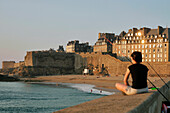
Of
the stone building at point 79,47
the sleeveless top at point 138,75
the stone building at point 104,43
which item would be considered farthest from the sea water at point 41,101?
the stone building at point 79,47

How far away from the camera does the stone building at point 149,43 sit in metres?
58.6

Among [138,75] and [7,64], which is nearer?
[138,75]

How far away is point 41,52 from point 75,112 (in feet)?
216

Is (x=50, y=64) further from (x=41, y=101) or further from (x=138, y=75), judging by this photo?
(x=138, y=75)

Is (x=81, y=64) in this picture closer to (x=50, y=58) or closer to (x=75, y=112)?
(x=50, y=58)

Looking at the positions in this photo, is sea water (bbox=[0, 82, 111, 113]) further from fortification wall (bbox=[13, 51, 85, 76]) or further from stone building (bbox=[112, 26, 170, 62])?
fortification wall (bbox=[13, 51, 85, 76])

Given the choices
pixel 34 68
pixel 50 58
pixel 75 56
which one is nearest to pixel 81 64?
pixel 75 56

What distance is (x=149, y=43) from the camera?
203ft

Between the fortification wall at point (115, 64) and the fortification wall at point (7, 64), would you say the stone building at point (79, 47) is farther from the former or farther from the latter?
the fortification wall at point (115, 64)

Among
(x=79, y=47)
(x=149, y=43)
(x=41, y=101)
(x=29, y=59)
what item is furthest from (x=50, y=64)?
(x=41, y=101)

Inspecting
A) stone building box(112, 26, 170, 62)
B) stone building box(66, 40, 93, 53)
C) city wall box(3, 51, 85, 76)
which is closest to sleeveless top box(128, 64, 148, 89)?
stone building box(112, 26, 170, 62)

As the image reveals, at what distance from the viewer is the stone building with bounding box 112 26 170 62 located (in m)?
58.6

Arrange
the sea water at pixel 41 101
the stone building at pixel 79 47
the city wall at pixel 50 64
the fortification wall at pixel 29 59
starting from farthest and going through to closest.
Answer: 1. the stone building at pixel 79 47
2. the fortification wall at pixel 29 59
3. the city wall at pixel 50 64
4. the sea water at pixel 41 101

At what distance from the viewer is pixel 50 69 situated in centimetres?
6856
